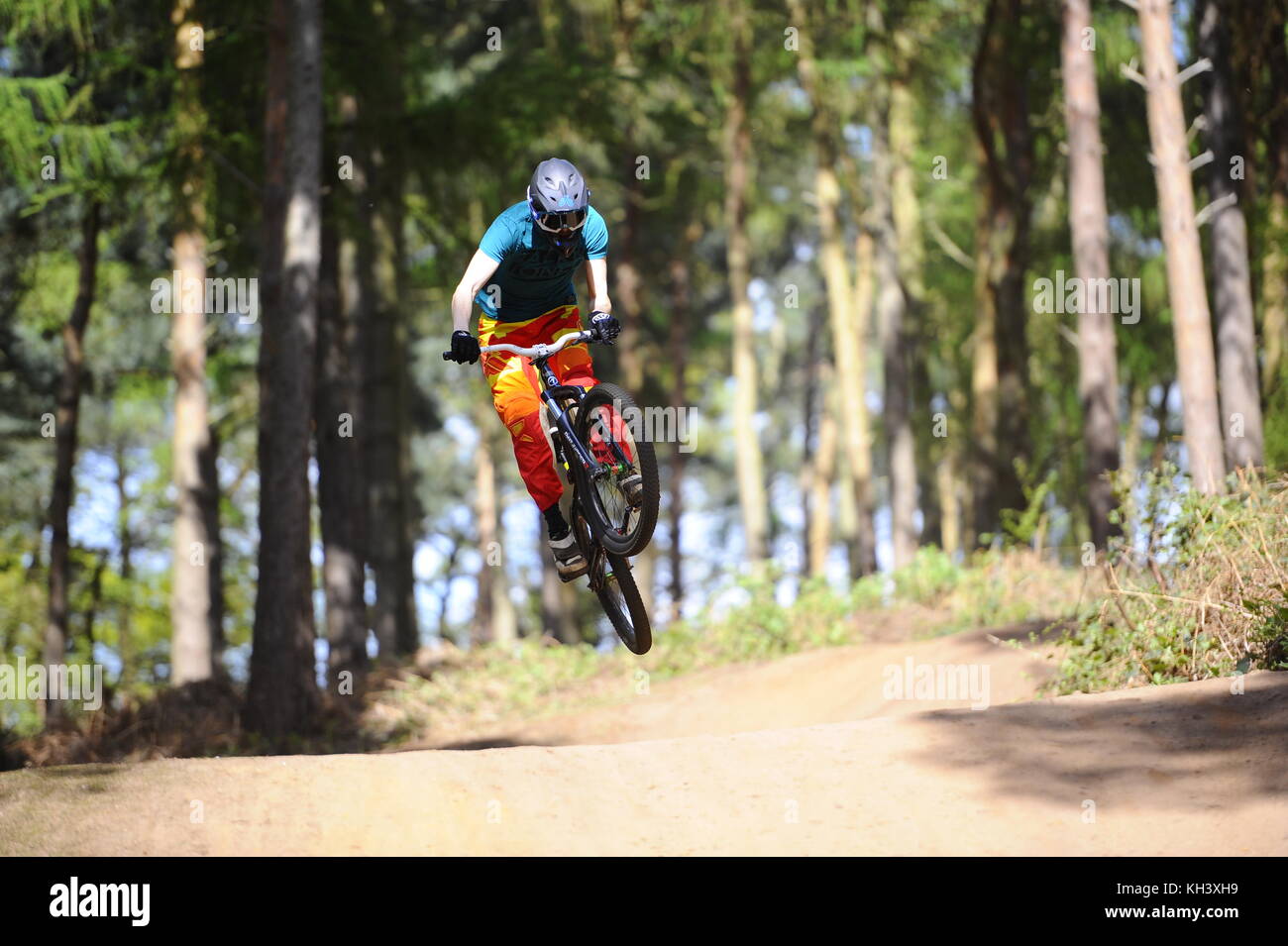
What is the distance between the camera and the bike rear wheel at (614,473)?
837 centimetres

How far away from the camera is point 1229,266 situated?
701 inches

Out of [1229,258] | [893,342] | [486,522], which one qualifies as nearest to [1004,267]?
[893,342]

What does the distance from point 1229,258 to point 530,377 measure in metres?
11.9

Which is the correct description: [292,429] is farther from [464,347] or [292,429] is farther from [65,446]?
[65,446]

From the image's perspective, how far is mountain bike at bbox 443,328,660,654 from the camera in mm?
8461

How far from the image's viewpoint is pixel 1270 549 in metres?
9.32

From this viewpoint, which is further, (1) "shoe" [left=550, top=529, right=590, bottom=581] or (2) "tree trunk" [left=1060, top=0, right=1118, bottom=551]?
(2) "tree trunk" [left=1060, top=0, right=1118, bottom=551]

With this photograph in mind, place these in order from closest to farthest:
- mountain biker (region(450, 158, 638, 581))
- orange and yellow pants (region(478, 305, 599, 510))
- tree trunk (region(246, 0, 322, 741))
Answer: mountain biker (region(450, 158, 638, 581)) → orange and yellow pants (region(478, 305, 599, 510)) → tree trunk (region(246, 0, 322, 741))

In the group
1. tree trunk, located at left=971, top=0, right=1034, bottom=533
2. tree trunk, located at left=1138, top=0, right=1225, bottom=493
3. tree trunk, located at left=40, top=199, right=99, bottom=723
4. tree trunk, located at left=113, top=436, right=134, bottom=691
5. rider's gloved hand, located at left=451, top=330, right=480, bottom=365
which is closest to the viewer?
rider's gloved hand, located at left=451, top=330, right=480, bottom=365

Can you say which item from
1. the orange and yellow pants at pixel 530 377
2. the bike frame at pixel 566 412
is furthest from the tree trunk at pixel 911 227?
the bike frame at pixel 566 412

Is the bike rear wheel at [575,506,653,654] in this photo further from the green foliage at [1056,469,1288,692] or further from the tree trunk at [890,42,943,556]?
the tree trunk at [890,42,943,556]

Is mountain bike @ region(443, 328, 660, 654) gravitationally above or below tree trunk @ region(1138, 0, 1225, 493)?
below

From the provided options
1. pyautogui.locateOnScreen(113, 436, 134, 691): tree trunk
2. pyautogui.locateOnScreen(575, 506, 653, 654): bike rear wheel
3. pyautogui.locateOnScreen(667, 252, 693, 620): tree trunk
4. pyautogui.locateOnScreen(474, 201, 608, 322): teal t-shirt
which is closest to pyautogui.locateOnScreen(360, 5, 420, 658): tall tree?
pyautogui.locateOnScreen(667, 252, 693, 620): tree trunk

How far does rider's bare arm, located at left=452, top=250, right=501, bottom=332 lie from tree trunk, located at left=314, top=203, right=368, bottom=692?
9.90m
